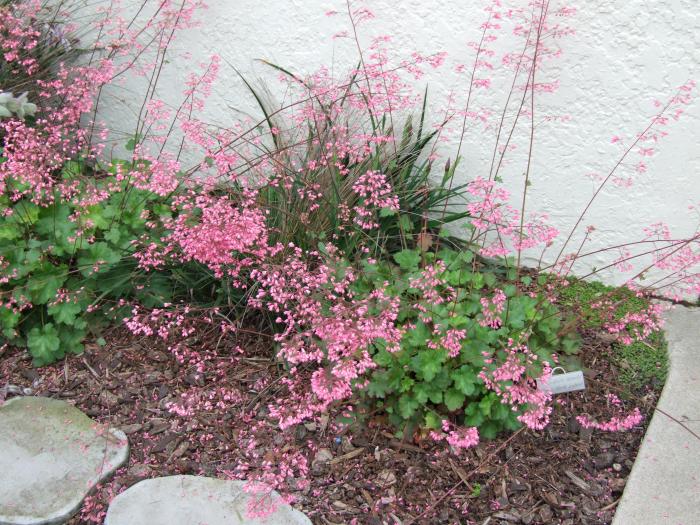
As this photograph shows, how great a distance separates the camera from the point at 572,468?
249 cm

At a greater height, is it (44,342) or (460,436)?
(460,436)

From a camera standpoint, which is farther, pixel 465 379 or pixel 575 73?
pixel 575 73

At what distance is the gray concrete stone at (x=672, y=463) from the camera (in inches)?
86.7

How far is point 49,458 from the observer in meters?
2.51

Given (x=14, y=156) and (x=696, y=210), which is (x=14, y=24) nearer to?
(x=14, y=156)

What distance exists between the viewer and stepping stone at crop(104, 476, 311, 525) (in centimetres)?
224

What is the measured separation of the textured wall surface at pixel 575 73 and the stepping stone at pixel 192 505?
79.6 inches

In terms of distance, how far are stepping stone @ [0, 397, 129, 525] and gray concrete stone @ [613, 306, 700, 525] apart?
1.92 meters

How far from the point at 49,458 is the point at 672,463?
2.37m

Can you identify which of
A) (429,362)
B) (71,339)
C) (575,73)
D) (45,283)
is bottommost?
(71,339)

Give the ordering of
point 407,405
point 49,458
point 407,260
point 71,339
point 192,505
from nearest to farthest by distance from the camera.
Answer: point 192,505
point 407,405
point 49,458
point 407,260
point 71,339

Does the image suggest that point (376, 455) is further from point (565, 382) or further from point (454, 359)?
point (565, 382)

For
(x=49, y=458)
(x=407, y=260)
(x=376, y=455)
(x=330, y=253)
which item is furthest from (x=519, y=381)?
(x=49, y=458)

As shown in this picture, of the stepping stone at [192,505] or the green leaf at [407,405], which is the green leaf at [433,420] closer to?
the green leaf at [407,405]
